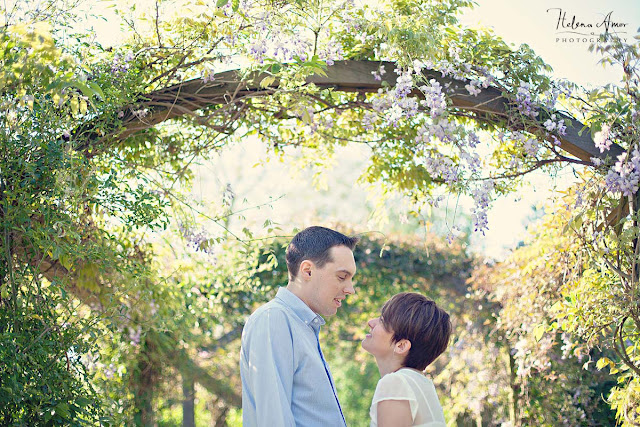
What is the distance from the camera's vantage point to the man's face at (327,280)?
206cm

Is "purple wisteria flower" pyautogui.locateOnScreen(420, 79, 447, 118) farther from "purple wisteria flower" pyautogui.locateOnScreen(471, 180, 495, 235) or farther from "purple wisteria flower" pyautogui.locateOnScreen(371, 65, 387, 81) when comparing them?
"purple wisteria flower" pyautogui.locateOnScreen(471, 180, 495, 235)

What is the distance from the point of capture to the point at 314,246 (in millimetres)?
2072

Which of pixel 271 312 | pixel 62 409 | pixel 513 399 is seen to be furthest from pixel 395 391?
pixel 513 399

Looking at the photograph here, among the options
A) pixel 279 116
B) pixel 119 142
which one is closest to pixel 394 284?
pixel 279 116

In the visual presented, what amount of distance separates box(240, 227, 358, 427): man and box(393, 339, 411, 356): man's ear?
0.82ft

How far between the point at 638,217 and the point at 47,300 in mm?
2615

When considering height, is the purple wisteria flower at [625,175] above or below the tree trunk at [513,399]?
above

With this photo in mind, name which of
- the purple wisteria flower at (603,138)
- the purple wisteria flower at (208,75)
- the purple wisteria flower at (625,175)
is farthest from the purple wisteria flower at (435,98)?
the purple wisteria flower at (208,75)

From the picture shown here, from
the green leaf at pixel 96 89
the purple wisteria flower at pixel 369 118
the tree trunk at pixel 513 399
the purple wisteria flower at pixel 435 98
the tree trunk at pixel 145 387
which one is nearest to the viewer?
the green leaf at pixel 96 89

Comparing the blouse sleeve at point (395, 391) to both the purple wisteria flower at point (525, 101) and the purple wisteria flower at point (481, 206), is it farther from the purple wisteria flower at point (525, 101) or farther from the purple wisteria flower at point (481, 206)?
the purple wisteria flower at point (525, 101)

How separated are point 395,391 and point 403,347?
180 millimetres

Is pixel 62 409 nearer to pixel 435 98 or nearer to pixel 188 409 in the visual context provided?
pixel 435 98

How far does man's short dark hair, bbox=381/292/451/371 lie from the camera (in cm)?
215

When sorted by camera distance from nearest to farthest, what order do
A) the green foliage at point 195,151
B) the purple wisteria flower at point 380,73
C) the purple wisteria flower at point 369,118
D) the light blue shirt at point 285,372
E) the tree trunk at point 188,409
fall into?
the light blue shirt at point 285,372 → the green foliage at point 195,151 → the purple wisteria flower at point 380,73 → the purple wisteria flower at point 369,118 → the tree trunk at point 188,409
